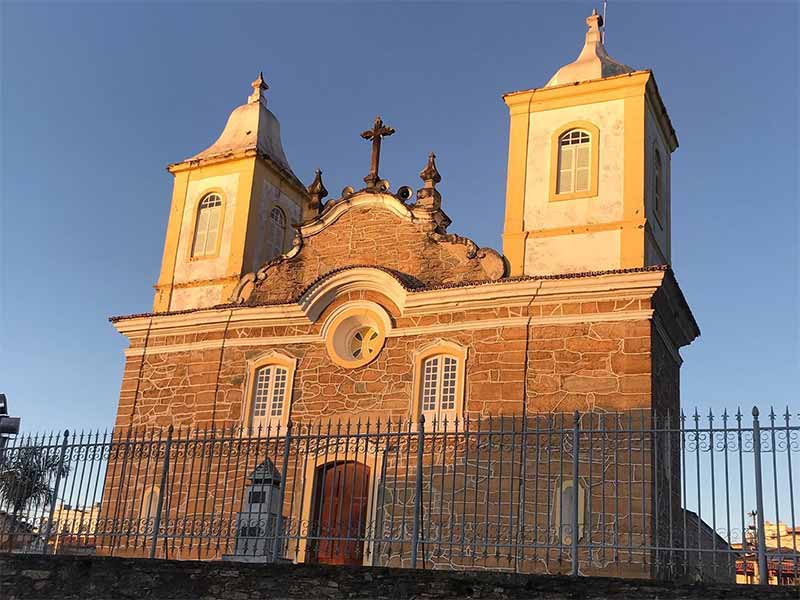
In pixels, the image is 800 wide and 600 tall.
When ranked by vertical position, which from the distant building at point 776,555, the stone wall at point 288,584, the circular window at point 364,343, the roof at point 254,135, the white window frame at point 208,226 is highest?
the roof at point 254,135

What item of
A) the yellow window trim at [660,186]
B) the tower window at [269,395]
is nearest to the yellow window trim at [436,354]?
the tower window at [269,395]

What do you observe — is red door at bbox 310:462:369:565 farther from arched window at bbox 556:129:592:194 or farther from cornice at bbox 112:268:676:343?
arched window at bbox 556:129:592:194

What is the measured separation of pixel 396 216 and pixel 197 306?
495cm

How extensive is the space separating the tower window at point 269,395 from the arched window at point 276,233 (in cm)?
379

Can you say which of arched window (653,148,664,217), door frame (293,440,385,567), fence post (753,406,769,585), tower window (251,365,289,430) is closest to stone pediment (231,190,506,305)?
tower window (251,365,289,430)

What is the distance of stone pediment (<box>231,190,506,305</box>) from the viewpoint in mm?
16906

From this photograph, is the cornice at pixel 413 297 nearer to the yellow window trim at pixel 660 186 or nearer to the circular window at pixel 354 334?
the circular window at pixel 354 334

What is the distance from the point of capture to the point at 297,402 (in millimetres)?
17094

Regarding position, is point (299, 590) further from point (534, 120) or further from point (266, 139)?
point (266, 139)

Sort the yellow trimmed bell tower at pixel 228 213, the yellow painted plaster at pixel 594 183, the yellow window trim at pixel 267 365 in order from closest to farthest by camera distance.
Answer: the yellow painted plaster at pixel 594 183
the yellow window trim at pixel 267 365
the yellow trimmed bell tower at pixel 228 213

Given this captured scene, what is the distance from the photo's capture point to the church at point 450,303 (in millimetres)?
15195

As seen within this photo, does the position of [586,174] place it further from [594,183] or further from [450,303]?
[450,303]

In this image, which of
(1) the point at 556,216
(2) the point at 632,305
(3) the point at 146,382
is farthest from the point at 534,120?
(3) the point at 146,382

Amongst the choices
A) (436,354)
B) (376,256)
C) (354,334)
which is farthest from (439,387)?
(376,256)
